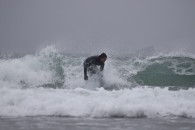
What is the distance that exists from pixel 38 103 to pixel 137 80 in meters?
6.42

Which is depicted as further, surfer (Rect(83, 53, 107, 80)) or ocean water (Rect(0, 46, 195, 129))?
surfer (Rect(83, 53, 107, 80))

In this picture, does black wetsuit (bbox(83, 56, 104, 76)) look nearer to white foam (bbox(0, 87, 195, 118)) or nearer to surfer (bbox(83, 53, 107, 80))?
surfer (bbox(83, 53, 107, 80))

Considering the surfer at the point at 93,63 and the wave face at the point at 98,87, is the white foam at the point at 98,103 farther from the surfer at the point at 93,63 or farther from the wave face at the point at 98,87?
the surfer at the point at 93,63

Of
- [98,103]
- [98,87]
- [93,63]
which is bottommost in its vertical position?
[98,103]

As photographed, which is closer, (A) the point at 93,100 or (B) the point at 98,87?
(A) the point at 93,100

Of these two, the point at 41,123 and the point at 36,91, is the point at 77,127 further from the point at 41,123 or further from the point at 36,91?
the point at 36,91

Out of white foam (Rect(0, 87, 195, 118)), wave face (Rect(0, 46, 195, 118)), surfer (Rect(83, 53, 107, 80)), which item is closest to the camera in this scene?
white foam (Rect(0, 87, 195, 118))

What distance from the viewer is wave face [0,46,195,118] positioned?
26.8 feet

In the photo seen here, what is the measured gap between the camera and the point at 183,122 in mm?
7332

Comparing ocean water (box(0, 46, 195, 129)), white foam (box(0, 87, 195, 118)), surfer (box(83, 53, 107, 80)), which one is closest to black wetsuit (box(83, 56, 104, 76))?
surfer (box(83, 53, 107, 80))

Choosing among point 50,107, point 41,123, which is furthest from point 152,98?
point 41,123

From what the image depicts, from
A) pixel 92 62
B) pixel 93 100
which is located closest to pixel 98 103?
pixel 93 100

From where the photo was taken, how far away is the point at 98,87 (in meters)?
11.3

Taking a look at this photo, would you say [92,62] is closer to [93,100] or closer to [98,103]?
[93,100]
